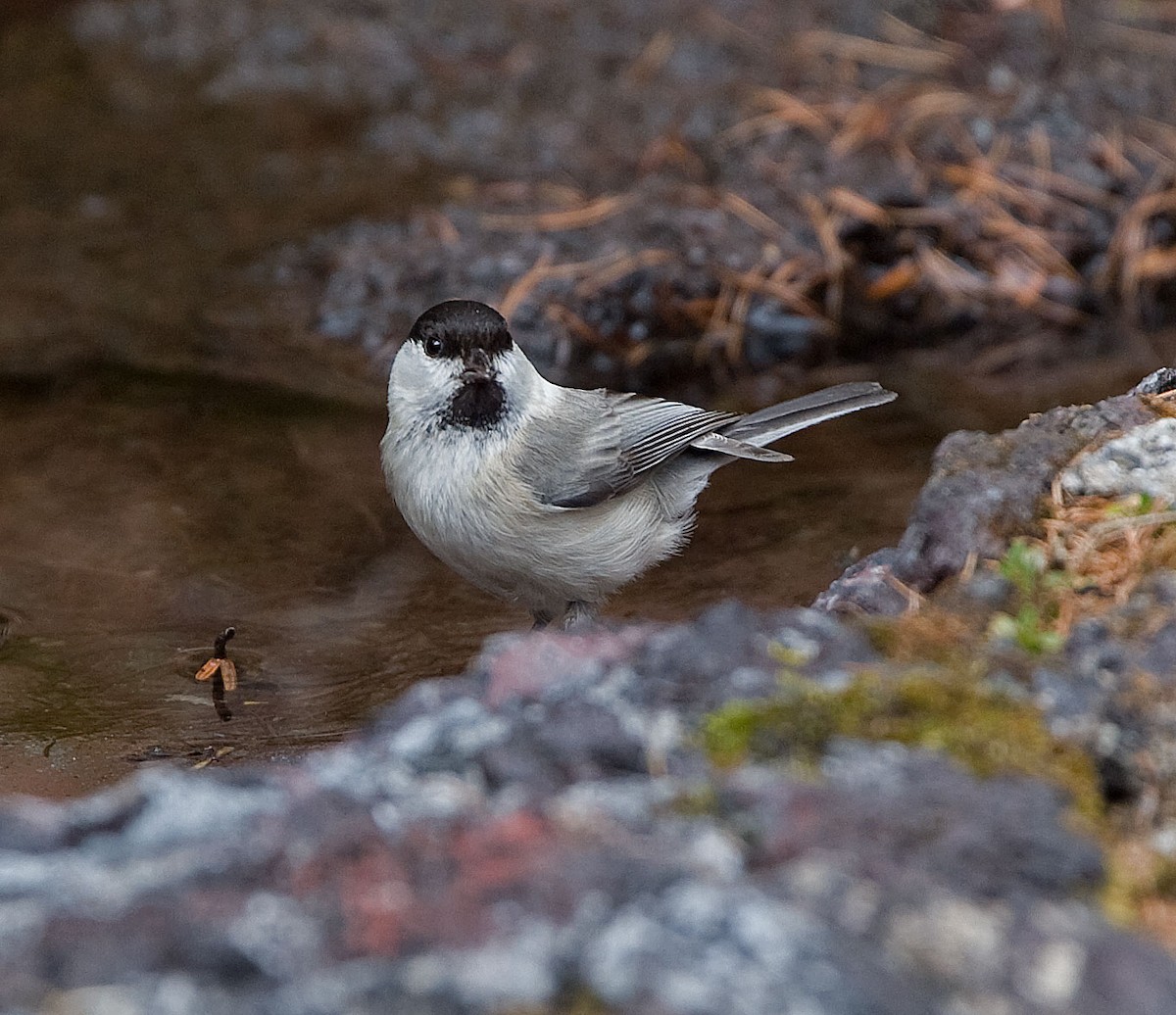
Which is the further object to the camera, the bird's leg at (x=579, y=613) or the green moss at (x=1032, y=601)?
the bird's leg at (x=579, y=613)

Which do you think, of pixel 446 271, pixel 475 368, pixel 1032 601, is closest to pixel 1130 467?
pixel 1032 601

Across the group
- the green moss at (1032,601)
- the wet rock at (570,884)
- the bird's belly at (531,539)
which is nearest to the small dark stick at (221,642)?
the bird's belly at (531,539)

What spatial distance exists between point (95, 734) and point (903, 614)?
223cm

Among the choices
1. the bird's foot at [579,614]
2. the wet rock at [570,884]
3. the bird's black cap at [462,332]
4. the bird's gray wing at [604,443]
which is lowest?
the bird's foot at [579,614]

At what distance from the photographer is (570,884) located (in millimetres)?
1891

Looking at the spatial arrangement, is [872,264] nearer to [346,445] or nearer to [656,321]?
[656,321]

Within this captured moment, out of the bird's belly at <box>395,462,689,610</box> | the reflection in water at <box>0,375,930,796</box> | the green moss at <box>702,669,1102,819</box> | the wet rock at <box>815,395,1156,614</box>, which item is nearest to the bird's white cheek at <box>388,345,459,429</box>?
the bird's belly at <box>395,462,689,610</box>

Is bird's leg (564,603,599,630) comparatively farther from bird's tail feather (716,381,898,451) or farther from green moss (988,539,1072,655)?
green moss (988,539,1072,655)

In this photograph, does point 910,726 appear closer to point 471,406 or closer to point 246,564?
point 471,406

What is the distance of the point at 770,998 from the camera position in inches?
68.0

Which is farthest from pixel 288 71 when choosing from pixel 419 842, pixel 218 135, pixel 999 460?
pixel 419 842

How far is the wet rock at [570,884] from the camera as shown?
1.77 m

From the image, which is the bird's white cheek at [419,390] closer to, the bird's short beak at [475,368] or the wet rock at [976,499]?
the bird's short beak at [475,368]

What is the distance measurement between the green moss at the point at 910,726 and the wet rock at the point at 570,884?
41mm
